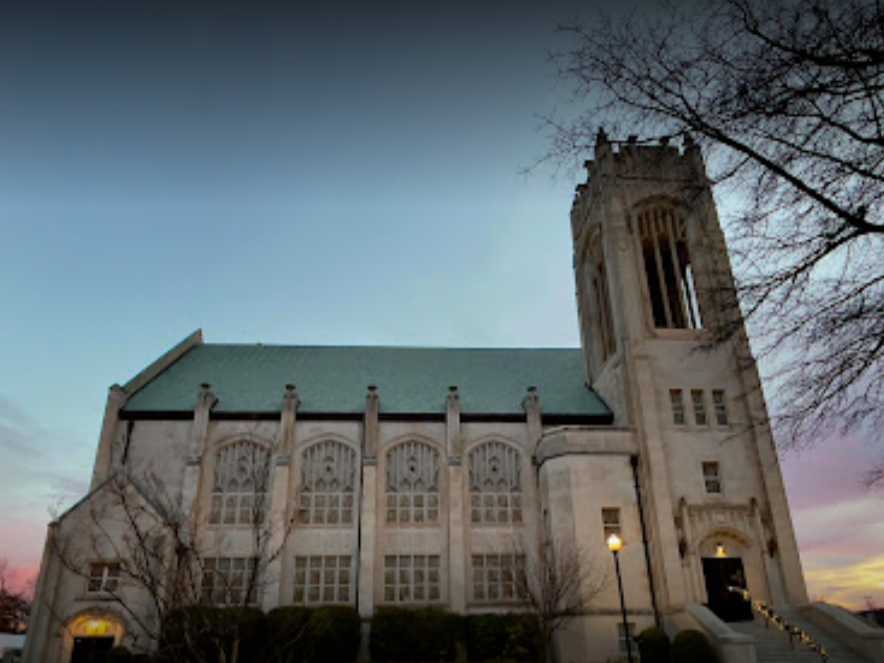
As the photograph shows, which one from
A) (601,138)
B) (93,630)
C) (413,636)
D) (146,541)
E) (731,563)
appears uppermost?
(601,138)

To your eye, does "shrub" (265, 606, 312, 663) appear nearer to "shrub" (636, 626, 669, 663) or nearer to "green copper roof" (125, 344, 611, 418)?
"green copper roof" (125, 344, 611, 418)

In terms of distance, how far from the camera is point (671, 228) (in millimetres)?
32438

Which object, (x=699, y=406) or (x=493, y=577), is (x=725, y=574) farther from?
(x=493, y=577)

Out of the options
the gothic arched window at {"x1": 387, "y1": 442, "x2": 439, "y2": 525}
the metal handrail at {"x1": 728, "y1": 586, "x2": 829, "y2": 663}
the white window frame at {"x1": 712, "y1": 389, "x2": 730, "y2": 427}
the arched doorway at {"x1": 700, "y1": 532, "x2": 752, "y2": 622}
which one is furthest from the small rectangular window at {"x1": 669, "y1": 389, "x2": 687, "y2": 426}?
the gothic arched window at {"x1": 387, "y1": 442, "x2": 439, "y2": 525}

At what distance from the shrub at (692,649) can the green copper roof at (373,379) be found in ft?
42.0

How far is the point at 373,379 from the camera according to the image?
115ft

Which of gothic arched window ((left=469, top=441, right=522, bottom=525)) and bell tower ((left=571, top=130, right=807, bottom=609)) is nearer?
bell tower ((left=571, top=130, right=807, bottom=609))

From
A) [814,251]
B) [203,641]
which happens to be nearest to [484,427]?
[203,641]

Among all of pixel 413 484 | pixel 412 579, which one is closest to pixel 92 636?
pixel 412 579

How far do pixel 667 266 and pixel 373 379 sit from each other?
56.0 feet

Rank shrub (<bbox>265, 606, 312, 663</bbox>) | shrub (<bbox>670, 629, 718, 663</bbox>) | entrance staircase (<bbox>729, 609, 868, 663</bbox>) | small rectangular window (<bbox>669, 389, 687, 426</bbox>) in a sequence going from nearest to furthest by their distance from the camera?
shrub (<bbox>670, 629, 718, 663</bbox>) → entrance staircase (<bbox>729, 609, 868, 663</bbox>) → shrub (<bbox>265, 606, 312, 663</bbox>) → small rectangular window (<bbox>669, 389, 687, 426</bbox>)

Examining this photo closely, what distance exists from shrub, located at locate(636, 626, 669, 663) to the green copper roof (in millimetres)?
11837

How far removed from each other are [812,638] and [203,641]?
65.6 ft

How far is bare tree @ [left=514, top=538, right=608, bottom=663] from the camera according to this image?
2277 centimetres
